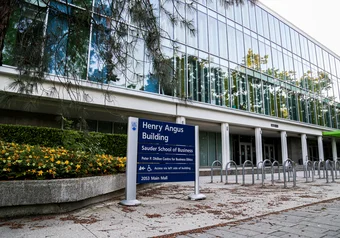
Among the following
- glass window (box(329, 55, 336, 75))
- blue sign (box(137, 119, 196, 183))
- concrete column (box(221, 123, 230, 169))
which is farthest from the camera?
glass window (box(329, 55, 336, 75))

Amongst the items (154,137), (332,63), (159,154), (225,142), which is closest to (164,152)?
(159,154)

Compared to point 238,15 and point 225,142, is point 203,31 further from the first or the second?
point 225,142

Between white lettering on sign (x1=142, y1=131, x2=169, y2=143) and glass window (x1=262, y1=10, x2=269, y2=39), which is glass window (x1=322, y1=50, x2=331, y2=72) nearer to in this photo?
glass window (x1=262, y1=10, x2=269, y2=39)

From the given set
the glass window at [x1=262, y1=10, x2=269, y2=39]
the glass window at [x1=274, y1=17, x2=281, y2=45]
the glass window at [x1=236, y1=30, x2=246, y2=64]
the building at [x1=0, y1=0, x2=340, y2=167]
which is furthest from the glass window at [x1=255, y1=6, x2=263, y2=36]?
the glass window at [x1=236, y1=30, x2=246, y2=64]

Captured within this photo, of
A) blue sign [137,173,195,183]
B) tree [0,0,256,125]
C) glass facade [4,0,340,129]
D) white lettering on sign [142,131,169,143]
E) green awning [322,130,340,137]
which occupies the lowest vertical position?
blue sign [137,173,195,183]

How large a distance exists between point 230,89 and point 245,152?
365 inches

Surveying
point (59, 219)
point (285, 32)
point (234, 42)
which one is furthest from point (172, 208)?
point (285, 32)

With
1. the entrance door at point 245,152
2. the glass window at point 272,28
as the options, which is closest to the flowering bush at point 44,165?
the entrance door at point 245,152

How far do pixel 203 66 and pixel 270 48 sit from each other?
10.1 meters

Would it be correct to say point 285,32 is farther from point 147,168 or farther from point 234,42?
point 147,168

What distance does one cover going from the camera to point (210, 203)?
Answer: 5848 mm

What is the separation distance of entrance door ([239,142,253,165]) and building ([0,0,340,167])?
0.23 feet

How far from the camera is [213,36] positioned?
757 inches

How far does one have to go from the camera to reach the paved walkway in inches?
135
